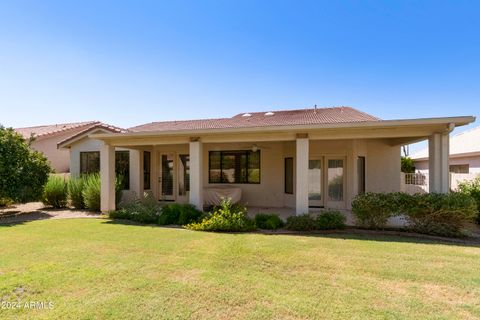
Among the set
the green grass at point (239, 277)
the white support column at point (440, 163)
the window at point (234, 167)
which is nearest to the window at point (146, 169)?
the window at point (234, 167)

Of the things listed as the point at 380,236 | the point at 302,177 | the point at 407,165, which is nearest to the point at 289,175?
the point at 302,177

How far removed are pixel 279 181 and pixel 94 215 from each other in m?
8.63

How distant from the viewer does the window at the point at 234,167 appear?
14.1 metres

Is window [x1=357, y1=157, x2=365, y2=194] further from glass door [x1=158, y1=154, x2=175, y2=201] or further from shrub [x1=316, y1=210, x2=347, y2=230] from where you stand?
glass door [x1=158, y1=154, x2=175, y2=201]

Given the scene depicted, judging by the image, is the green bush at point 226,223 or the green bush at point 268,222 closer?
A: the green bush at point 226,223

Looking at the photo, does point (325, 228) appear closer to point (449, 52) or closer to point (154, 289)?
point (154, 289)

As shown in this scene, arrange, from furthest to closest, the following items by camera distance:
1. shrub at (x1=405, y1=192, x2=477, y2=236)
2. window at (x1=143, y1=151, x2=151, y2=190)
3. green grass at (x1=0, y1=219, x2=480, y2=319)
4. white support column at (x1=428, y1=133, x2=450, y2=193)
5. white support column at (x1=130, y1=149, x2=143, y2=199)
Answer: window at (x1=143, y1=151, x2=151, y2=190) < white support column at (x1=130, y1=149, x2=143, y2=199) < white support column at (x1=428, y1=133, x2=450, y2=193) < shrub at (x1=405, y1=192, x2=477, y2=236) < green grass at (x1=0, y1=219, x2=480, y2=319)

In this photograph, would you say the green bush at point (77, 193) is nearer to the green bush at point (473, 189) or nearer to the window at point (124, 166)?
the window at point (124, 166)

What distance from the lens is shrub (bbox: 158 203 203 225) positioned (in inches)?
380

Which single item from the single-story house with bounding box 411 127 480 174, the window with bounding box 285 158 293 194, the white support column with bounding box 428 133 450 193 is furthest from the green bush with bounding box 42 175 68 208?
the single-story house with bounding box 411 127 480 174

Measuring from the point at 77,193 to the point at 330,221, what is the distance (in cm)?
1171

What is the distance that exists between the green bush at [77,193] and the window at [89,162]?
180 cm

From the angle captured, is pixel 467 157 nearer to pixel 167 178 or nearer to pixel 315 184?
pixel 315 184

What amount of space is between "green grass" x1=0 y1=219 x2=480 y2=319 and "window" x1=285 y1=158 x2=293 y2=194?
225 inches
